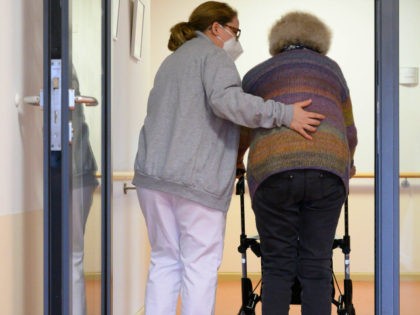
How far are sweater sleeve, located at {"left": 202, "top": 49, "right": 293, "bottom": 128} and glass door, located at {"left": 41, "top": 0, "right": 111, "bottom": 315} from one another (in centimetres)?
39

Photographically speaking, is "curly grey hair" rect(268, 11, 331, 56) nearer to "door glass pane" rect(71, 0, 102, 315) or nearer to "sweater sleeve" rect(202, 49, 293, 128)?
"sweater sleeve" rect(202, 49, 293, 128)

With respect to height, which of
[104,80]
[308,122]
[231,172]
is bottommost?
[231,172]

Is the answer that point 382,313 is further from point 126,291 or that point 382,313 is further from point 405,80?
point 126,291

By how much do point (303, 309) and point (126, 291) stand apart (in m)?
1.20

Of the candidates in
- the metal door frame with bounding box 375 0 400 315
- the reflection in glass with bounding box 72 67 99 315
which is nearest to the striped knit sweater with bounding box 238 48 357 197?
the metal door frame with bounding box 375 0 400 315

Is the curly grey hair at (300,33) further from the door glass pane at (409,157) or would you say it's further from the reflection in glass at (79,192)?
the reflection in glass at (79,192)

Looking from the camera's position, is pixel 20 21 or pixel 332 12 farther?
pixel 332 12

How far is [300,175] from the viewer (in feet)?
6.62

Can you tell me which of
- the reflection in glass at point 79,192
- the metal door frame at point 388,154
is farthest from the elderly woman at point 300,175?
the reflection in glass at point 79,192

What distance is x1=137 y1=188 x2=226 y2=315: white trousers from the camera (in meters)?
2.17

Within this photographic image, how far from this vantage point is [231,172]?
2191 mm

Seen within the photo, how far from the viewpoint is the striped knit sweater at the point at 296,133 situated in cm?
202

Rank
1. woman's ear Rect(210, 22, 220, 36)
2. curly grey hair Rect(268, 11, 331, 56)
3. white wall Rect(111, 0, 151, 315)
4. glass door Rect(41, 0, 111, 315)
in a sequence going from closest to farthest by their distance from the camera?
1. glass door Rect(41, 0, 111, 315)
2. curly grey hair Rect(268, 11, 331, 56)
3. woman's ear Rect(210, 22, 220, 36)
4. white wall Rect(111, 0, 151, 315)

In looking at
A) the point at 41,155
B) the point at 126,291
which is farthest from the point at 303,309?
the point at 126,291
